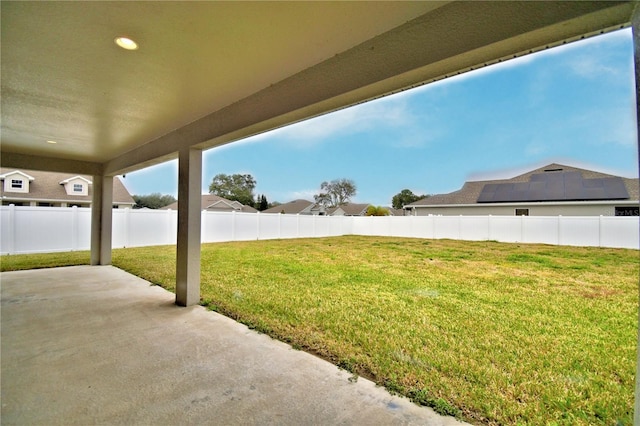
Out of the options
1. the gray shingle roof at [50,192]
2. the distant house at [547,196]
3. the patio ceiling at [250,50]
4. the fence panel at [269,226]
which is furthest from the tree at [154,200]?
the patio ceiling at [250,50]

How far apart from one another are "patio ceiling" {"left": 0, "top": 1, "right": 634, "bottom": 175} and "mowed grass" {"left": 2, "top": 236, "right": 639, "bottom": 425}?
227cm

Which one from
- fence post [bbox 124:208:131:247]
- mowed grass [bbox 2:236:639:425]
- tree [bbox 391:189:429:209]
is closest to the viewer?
mowed grass [bbox 2:236:639:425]

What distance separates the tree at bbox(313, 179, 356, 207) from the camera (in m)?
41.8

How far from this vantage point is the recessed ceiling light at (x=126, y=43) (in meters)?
2.18

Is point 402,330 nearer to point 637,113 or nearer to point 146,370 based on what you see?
point 146,370

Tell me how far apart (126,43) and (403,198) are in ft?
136

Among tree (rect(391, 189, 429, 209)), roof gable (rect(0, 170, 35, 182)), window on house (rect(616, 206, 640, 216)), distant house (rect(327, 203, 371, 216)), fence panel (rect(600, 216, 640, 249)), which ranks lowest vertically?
fence panel (rect(600, 216, 640, 249))

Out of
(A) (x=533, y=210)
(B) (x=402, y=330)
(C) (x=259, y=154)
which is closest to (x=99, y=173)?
(B) (x=402, y=330)

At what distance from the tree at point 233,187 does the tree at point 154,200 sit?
5.67 meters

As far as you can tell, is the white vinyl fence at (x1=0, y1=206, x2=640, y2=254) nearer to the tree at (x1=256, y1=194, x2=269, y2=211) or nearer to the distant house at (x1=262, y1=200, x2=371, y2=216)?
the distant house at (x1=262, y1=200, x2=371, y2=216)

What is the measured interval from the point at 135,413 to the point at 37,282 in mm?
5368

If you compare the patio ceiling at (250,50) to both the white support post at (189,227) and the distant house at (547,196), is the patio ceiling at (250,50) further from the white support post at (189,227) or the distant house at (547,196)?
the distant house at (547,196)

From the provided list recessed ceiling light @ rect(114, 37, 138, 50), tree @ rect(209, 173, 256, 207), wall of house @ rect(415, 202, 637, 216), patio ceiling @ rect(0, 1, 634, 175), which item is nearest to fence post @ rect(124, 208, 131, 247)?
patio ceiling @ rect(0, 1, 634, 175)

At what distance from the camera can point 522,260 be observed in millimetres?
8164
